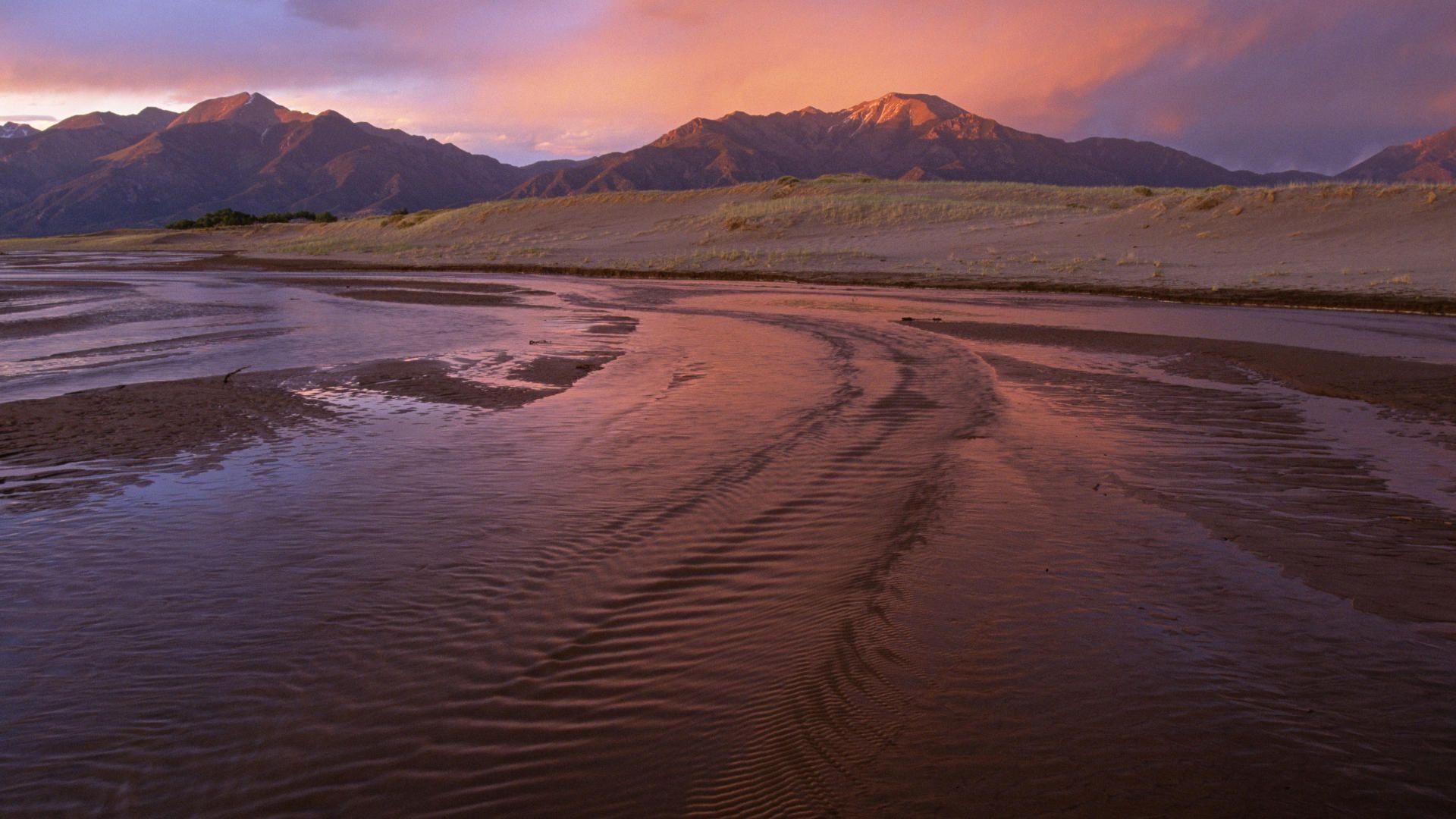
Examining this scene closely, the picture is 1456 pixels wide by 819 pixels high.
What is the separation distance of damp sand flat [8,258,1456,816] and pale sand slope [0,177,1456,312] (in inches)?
710

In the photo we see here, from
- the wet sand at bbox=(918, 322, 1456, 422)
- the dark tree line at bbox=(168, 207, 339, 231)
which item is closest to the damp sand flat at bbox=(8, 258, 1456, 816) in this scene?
the wet sand at bbox=(918, 322, 1456, 422)

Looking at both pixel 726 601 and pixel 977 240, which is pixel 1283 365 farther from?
pixel 977 240

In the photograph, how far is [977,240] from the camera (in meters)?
38.1

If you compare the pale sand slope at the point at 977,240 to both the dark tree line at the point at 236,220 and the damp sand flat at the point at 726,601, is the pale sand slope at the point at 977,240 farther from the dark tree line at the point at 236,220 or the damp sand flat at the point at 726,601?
the damp sand flat at the point at 726,601

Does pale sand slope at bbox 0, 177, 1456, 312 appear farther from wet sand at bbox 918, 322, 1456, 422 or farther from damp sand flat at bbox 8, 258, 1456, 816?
damp sand flat at bbox 8, 258, 1456, 816

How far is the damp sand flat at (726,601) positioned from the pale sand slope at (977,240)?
59.2ft

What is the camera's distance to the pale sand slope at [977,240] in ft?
86.5

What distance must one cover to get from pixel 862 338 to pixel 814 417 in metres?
6.51

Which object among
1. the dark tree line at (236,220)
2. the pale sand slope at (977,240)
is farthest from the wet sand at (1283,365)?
the dark tree line at (236,220)

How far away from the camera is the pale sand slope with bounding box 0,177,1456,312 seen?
86.5 ft

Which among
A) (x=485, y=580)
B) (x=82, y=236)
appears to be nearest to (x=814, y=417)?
(x=485, y=580)

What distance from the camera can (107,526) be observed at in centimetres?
564

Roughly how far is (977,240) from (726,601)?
119 ft

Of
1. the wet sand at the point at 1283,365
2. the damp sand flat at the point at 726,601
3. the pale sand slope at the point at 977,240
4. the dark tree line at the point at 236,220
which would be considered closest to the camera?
the damp sand flat at the point at 726,601
